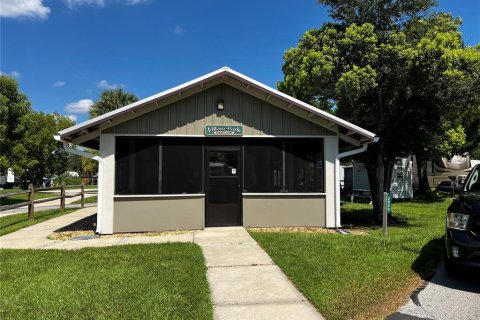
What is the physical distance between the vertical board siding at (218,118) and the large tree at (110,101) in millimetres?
20057

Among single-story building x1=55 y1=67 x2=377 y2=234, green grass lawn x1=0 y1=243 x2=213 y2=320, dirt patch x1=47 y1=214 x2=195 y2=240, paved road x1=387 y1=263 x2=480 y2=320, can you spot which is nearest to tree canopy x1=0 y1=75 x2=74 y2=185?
dirt patch x1=47 y1=214 x2=195 y2=240

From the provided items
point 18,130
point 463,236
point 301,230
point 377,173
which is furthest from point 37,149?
point 463,236

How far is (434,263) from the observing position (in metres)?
6.97

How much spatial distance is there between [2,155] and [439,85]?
21297 mm

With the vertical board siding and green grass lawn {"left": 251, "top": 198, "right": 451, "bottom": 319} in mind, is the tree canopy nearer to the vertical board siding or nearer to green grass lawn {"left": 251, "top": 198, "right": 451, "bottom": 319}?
the vertical board siding

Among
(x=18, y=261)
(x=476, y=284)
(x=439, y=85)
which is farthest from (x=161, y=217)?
(x=439, y=85)

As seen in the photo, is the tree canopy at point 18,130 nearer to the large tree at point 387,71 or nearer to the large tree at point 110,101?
the large tree at point 110,101

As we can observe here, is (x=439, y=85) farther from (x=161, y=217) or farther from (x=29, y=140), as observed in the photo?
(x=29, y=140)

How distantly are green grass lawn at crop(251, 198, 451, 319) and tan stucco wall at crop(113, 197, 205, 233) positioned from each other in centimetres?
197

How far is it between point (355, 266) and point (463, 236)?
1726 mm

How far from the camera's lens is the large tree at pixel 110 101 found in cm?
2945

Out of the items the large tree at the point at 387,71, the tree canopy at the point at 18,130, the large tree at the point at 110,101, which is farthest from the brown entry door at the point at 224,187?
the large tree at the point at 110,101

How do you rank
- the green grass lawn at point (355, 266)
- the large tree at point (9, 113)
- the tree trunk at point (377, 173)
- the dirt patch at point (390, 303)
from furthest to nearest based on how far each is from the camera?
1. the large tree at point (9, 113)
2. the tree trunk at point (377, 173)
3. the green grass lawn at point (355, 266)
4. the dirt patch at point (390, 303)

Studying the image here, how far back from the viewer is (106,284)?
18.2 ft
